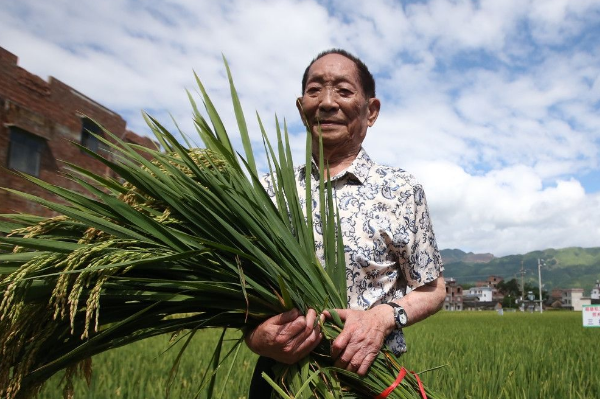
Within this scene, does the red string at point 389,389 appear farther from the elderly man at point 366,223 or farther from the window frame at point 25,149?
the window frame at point 25,149

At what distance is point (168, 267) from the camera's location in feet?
3.59

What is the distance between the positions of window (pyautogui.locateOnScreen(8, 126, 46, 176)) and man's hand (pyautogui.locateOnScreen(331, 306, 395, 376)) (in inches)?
512

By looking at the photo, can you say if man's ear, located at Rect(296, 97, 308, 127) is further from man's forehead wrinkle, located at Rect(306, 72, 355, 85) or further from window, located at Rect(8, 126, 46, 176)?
window, located at Rect(8, 126, 46, 176)

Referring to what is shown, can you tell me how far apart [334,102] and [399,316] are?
0.64 metres

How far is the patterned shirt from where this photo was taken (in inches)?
54.8

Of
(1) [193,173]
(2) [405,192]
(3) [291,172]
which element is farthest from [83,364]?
(2) [405,192]

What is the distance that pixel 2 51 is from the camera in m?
11.8

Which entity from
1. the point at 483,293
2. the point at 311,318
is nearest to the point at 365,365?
the point at 311,318

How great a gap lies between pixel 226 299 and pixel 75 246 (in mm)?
343

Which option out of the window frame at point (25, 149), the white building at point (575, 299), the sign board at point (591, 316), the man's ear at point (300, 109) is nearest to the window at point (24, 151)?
the window frame at point (25, 149)

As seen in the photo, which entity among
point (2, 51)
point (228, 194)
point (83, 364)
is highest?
point (2, 51)

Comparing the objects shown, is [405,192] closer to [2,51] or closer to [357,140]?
[357,140]

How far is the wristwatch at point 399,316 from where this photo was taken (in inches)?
50.3

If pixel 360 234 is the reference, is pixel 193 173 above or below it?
above
